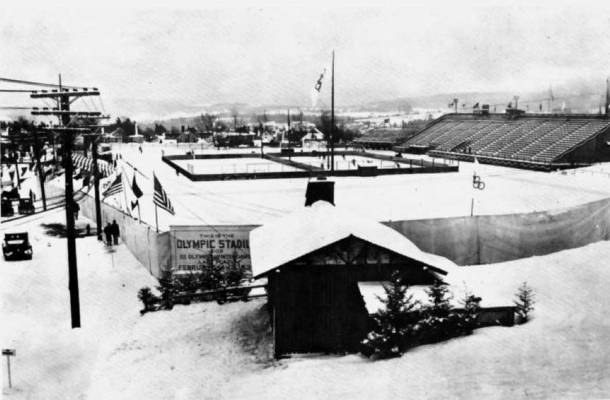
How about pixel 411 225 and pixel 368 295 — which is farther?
pixel 411 225

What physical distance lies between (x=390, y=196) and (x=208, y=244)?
17.9 meters

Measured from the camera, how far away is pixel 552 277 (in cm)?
1475

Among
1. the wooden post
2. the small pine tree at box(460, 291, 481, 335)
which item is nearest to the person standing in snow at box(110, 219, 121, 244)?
the wooden post

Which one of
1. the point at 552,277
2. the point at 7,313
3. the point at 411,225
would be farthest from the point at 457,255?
the point at 7,313

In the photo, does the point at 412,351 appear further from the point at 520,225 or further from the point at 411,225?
the point at 520,225

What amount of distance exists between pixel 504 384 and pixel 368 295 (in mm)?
3186

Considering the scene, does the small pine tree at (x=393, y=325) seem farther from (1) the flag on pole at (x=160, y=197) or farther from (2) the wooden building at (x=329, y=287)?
(1) the flag on pole at (x=160, y=197)

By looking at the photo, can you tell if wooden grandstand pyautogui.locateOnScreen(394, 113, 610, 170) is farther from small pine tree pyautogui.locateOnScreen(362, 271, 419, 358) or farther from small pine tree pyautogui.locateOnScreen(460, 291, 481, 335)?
small pine tree pyautogui.locateOnScreen(362, 271, 419, 358)

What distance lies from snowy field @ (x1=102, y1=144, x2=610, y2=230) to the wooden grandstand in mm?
4896

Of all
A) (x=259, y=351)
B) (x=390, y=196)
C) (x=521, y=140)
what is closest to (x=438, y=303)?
(x=259, y=351)

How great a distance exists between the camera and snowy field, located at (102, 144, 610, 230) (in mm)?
27266

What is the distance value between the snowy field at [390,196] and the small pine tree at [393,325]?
1339cm

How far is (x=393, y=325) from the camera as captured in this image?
10430 mm

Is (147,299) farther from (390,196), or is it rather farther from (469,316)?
(390,196)
